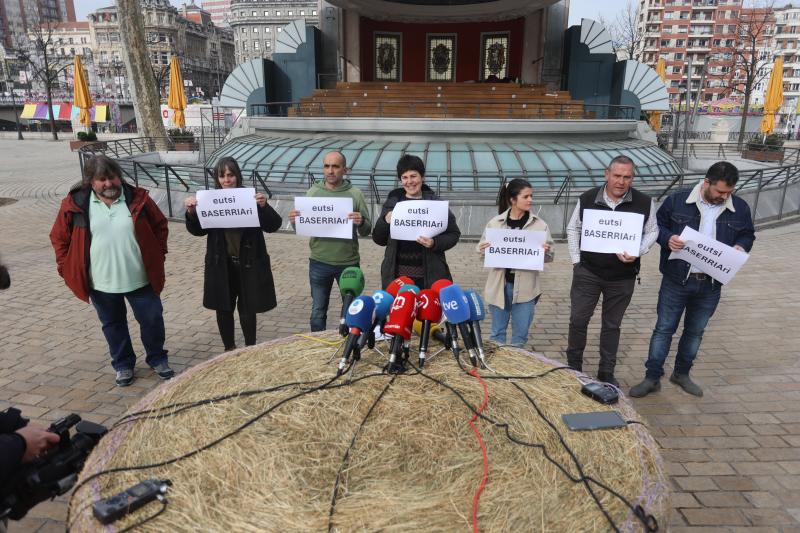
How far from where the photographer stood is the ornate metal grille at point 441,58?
25266 millimetres

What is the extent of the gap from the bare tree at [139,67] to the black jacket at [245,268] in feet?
65.2

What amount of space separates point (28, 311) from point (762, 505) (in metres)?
8.47

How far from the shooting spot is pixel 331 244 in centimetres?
513

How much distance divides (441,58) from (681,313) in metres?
23.4

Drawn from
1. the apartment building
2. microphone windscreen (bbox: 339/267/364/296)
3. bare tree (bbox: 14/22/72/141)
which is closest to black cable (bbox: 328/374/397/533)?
microphone windscreen (bbox: 339/267/364/296)

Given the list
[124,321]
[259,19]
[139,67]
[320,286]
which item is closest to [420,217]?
[320,286]

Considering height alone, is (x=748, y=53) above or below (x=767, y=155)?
above

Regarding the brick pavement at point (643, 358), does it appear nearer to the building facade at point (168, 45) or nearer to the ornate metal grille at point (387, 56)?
the ornate metal grille at point (387, 56)

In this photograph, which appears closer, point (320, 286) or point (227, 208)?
point (227, 208)

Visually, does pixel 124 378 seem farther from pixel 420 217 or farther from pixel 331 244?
pixel 420 217

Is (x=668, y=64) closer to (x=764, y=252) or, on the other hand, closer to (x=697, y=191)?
(x=764, y=252)

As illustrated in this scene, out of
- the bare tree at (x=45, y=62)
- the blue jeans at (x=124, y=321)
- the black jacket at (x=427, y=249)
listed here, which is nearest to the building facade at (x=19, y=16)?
the bare tree at (x=45, y=62)

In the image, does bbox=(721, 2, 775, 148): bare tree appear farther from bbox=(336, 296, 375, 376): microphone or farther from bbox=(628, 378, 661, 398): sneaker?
bbox=(336, 296, 375, 376): microphone

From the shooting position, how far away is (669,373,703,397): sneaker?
4953mm
